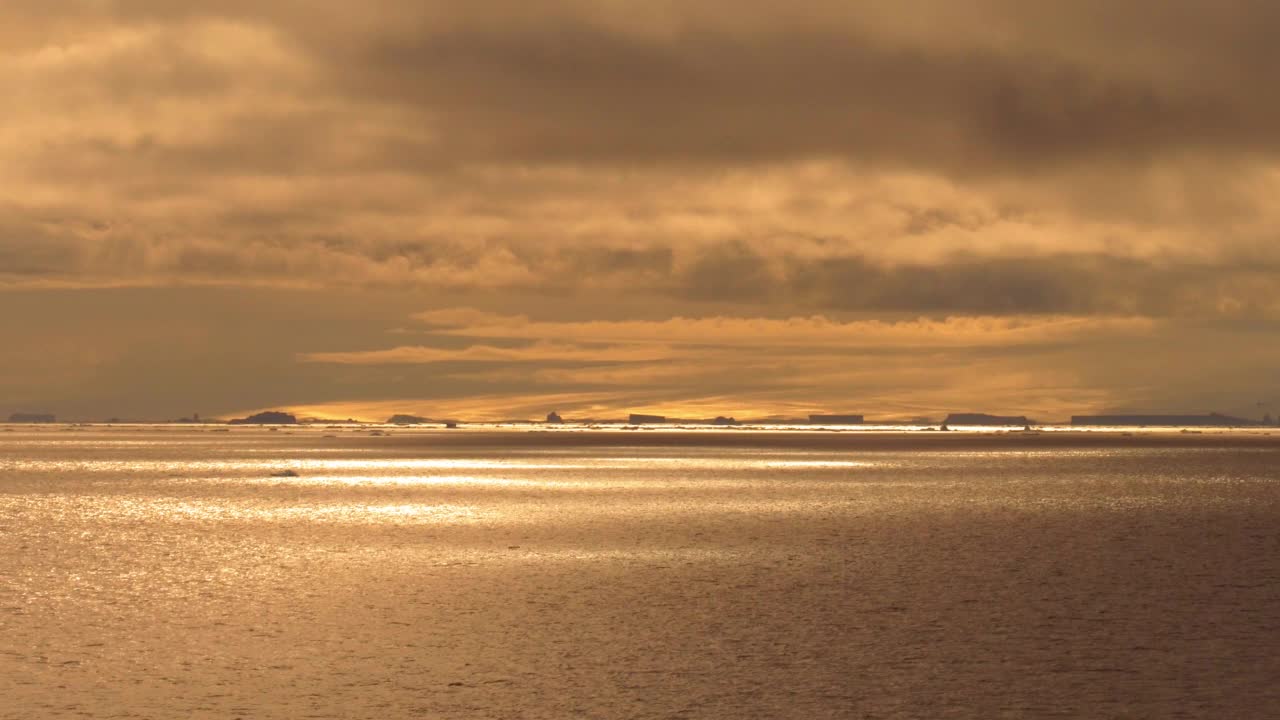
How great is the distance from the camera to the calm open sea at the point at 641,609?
18797 millimetres

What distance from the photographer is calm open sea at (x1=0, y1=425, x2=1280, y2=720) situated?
1880 cm

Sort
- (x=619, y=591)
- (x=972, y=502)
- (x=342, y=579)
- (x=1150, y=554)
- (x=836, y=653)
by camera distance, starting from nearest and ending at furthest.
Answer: (x=836, y=653) → (x=619, y=591) → (x=342, y=579) → (x=1150, y=554) → (x=972, y=502)

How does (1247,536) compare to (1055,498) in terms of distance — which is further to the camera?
(1055,498)

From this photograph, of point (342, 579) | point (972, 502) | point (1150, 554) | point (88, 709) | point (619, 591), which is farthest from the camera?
point (972, 502)

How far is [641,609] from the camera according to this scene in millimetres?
26969

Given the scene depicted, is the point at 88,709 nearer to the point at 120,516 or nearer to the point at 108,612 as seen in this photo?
the point at 108,612

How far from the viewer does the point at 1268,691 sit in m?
18.9

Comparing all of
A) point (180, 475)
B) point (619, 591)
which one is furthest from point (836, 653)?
point (180, 475)

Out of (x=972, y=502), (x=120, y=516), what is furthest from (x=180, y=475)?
(x=972, y=502)

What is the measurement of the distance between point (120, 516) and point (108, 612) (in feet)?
89.4

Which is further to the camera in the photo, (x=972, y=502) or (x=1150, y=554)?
(x=972, y=502)

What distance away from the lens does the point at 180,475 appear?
89000 mm

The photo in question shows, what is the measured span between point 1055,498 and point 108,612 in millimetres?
46736

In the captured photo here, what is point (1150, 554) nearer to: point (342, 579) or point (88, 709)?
point (342, 579)
